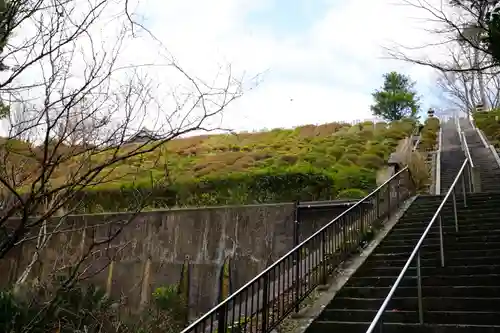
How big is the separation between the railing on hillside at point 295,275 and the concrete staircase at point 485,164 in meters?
4.55

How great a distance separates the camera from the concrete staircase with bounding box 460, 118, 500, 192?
14312 mm

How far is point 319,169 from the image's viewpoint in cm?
1747

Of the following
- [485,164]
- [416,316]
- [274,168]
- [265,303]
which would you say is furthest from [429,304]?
[485,164]

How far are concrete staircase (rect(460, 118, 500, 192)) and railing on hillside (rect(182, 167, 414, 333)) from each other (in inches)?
179

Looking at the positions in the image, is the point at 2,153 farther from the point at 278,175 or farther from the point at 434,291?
the point at 278,175

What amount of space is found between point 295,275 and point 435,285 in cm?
199

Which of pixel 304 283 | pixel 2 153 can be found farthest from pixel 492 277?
pixel 2 153

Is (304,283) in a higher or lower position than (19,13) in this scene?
lower

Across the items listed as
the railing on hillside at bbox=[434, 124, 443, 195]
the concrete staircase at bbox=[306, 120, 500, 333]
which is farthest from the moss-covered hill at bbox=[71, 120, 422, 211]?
the concrete staircase at bbox=[306, 120, 500, 333]

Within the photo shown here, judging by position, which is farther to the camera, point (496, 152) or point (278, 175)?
point (496, 152)

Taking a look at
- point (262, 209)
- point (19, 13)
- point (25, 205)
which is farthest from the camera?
point (262, 209)

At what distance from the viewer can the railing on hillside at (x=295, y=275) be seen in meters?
6.19

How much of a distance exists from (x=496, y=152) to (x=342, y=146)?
6423mm

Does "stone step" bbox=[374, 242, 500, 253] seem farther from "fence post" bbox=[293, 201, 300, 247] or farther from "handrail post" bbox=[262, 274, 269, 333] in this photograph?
"fence post" bbox=[293, 201, 300, 247]
